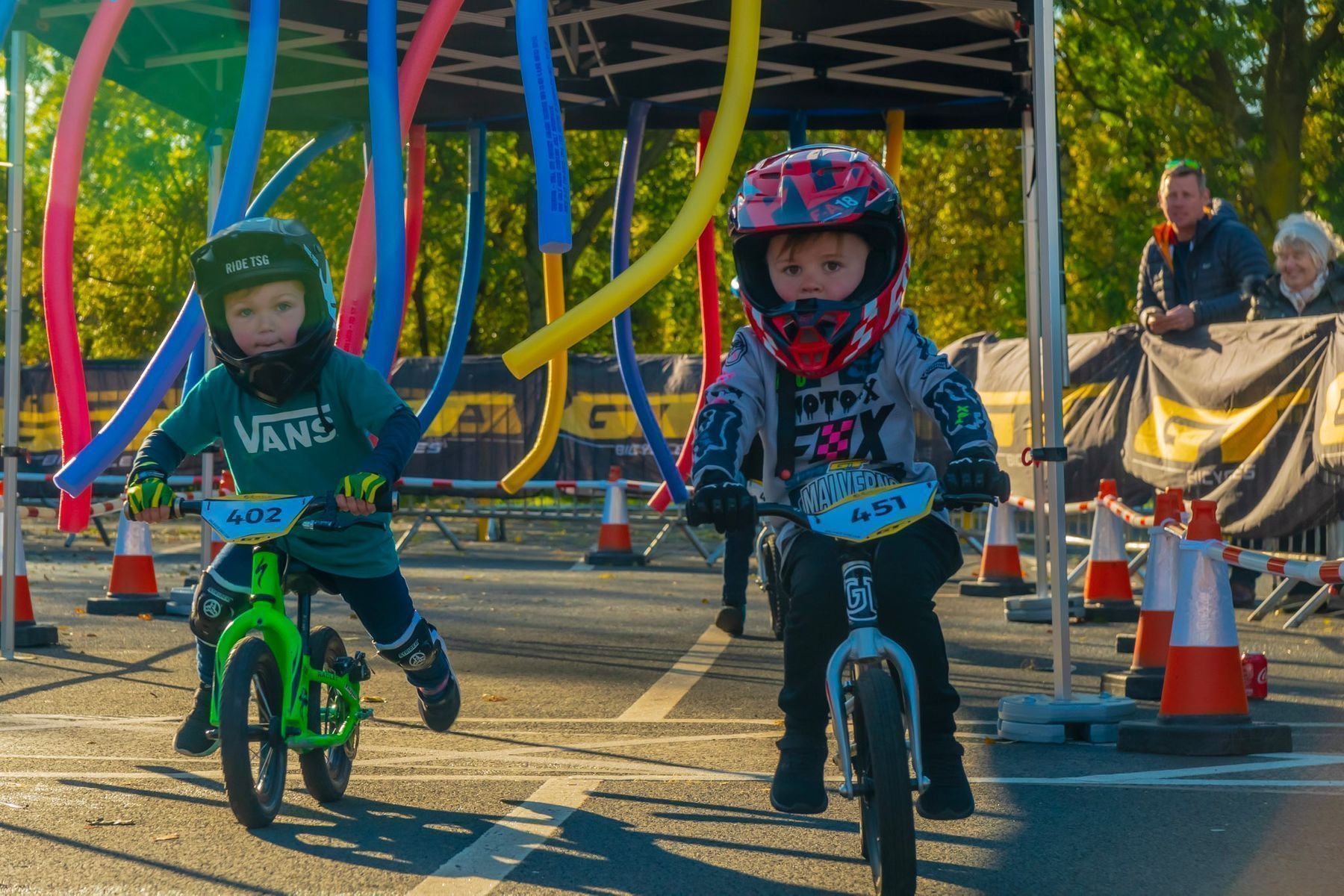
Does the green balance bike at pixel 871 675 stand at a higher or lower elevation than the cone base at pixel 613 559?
higher

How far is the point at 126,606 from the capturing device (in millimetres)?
11547

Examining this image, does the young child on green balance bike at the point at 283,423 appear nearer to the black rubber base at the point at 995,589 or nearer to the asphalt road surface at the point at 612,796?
the asphalt road surface at the point at 612,796

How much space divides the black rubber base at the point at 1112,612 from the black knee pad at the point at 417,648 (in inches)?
243

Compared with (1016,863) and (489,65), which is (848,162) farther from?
(489,65)

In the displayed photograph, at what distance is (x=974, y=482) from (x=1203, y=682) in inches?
103

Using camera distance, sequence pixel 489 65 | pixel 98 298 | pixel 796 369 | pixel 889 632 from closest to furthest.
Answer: pixel 889 632 < pixel 796 369 < pixel 489 65 < pixel 98 298

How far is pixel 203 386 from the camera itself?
18.5 ft

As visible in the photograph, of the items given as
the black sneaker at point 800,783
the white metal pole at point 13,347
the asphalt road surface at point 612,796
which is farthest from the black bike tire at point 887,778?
the white metal pole at point 13,347

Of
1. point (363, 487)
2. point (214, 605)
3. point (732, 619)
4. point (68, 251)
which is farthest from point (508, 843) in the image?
point (732, 619)

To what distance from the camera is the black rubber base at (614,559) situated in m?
16.3

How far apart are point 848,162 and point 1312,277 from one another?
7.24 metres

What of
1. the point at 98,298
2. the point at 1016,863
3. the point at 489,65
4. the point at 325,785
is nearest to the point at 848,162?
the point at 1016,863

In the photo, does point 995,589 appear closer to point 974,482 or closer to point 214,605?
point 214,605

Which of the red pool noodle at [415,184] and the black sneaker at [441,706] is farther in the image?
the red pool noodle at [415,184]
